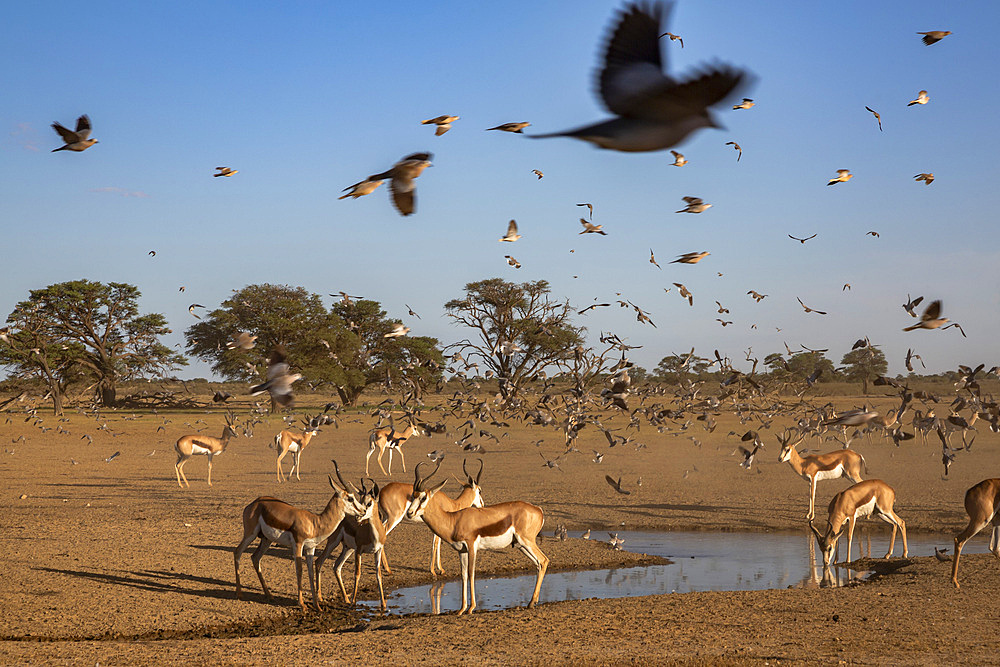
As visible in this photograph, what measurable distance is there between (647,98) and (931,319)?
888cm

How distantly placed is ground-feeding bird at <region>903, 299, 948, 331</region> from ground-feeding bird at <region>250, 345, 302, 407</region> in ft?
21.3

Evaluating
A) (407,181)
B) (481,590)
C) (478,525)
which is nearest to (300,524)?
(478,525)

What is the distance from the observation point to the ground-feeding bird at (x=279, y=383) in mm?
6855

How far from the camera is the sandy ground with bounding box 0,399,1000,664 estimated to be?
8.05m

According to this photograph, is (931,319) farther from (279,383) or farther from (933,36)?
(279,383)

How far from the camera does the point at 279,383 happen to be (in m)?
7.03

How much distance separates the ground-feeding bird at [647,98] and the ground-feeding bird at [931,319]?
820 cm

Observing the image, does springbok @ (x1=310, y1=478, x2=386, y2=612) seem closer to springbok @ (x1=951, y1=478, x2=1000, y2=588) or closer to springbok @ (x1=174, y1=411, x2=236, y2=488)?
springbok @ (x1=951, y1=478, x2=1000, y2=588)

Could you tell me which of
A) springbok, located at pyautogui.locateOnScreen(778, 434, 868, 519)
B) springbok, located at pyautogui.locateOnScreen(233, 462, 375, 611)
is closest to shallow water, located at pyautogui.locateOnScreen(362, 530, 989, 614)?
springbok, located at pyautogui.locateOnScreen(233, 462, 375, 611)

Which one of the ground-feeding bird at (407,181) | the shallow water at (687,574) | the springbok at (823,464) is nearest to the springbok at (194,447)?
the shallow water at (687,574)

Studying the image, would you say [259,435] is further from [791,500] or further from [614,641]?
[614,641]

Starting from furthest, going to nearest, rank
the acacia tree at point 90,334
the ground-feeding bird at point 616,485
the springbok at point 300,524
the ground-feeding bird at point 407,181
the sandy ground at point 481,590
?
the acacia tree at point 90,334 < the ground-feeding bird at point 616,485 < the springbok at point 300,524 < the sandy ground at point 481,590 < the ground-feeding bird at point 407,181

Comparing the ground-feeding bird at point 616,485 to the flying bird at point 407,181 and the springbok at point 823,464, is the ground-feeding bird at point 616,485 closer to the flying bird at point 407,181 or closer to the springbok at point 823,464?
the springbok at point 823,464

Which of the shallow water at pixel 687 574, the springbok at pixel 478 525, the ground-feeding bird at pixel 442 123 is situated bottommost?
the shallow water at pixel 687 574
